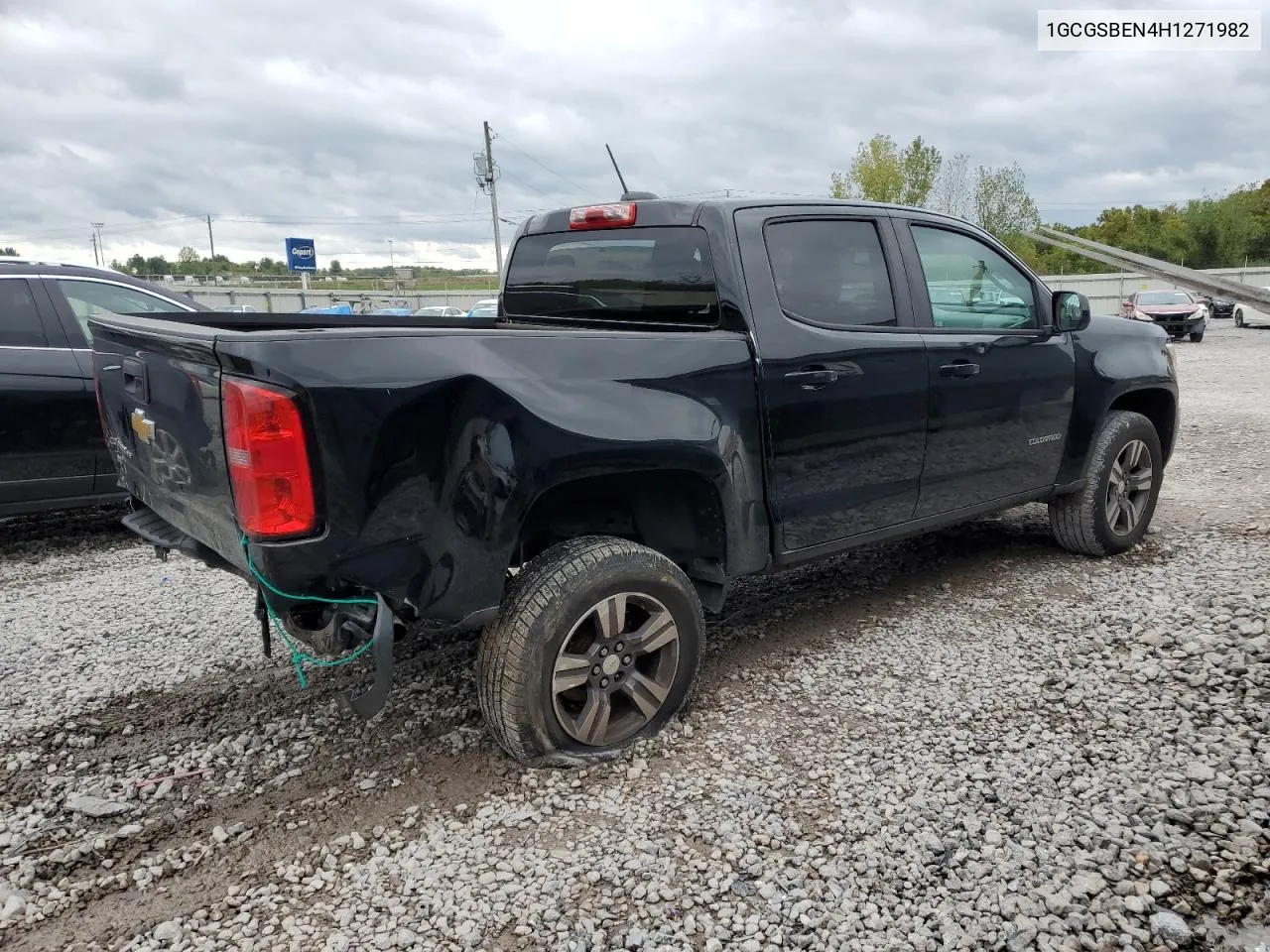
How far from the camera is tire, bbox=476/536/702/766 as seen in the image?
2.81 meters

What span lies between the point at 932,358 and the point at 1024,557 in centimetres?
182

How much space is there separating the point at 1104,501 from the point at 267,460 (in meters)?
4.30

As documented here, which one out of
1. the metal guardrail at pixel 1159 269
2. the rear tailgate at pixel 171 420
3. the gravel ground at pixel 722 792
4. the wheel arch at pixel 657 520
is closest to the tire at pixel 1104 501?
the gravel ground at pixel 722 792

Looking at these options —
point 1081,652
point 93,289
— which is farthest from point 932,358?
point 93,289

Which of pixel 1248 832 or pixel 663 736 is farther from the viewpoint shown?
pixel 663 736

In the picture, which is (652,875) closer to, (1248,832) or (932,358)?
(1248,832)

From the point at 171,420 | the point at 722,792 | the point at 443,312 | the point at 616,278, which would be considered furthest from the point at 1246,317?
the point at 171,420

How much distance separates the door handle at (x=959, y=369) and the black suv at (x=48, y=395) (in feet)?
15.8

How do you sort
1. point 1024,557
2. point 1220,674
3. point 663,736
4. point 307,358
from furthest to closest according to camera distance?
point 1024,557, point 1220,674, point 663,736, point 307,358

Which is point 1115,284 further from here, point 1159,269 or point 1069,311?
point 1069,311

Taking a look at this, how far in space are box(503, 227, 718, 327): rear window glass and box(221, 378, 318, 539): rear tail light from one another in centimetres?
158

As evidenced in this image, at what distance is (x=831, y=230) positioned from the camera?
375cm

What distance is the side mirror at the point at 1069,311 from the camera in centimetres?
450

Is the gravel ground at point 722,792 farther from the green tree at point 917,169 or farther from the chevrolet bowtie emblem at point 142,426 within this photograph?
the green tree at point 917,169
